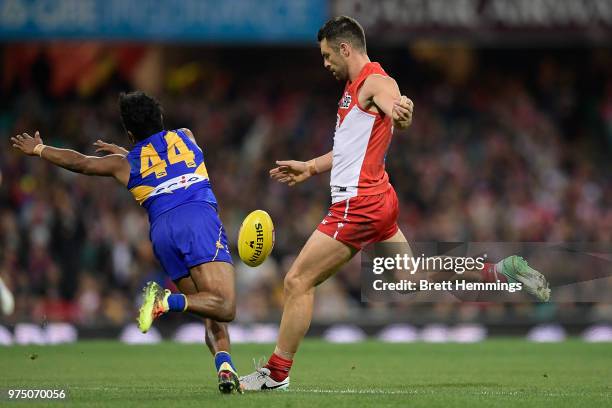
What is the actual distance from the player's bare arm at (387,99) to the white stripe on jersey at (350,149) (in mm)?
116

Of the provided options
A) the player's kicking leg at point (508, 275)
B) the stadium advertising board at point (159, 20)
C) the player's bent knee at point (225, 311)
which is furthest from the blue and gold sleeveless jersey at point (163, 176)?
the stadium advertising board at point (159, 20)

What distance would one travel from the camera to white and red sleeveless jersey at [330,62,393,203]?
27.6 feet

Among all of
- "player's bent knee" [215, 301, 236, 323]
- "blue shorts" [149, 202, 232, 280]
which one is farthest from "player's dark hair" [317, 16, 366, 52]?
"player's bent knee" [215, 301, 236, 323]

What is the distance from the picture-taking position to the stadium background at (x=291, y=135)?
17578mm

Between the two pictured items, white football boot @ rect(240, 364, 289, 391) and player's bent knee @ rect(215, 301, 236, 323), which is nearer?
player's bent knee @ rect(215, 301, 236, 323)

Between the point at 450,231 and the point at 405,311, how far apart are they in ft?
6.68

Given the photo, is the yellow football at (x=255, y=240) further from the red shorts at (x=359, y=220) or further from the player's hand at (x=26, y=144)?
the player's hand at (x=26, y=144)

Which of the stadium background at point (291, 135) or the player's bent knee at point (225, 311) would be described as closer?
the player's bent knee at point (225, 311)

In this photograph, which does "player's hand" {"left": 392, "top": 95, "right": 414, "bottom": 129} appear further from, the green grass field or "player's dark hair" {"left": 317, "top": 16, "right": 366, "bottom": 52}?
the green grass field

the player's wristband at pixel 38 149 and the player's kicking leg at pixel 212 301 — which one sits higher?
the player's wristband at pixel 38 149

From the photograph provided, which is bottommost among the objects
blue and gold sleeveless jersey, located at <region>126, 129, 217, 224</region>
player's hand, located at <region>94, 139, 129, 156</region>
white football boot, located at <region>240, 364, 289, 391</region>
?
white football boot, located at <region>240, 364, 289, 391</region>

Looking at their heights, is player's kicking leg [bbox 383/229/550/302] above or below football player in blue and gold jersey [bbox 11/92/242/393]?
below

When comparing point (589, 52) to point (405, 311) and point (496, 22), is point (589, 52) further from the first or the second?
point (405, 311)

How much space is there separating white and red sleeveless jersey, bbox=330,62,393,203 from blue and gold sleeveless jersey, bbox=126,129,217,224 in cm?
100
